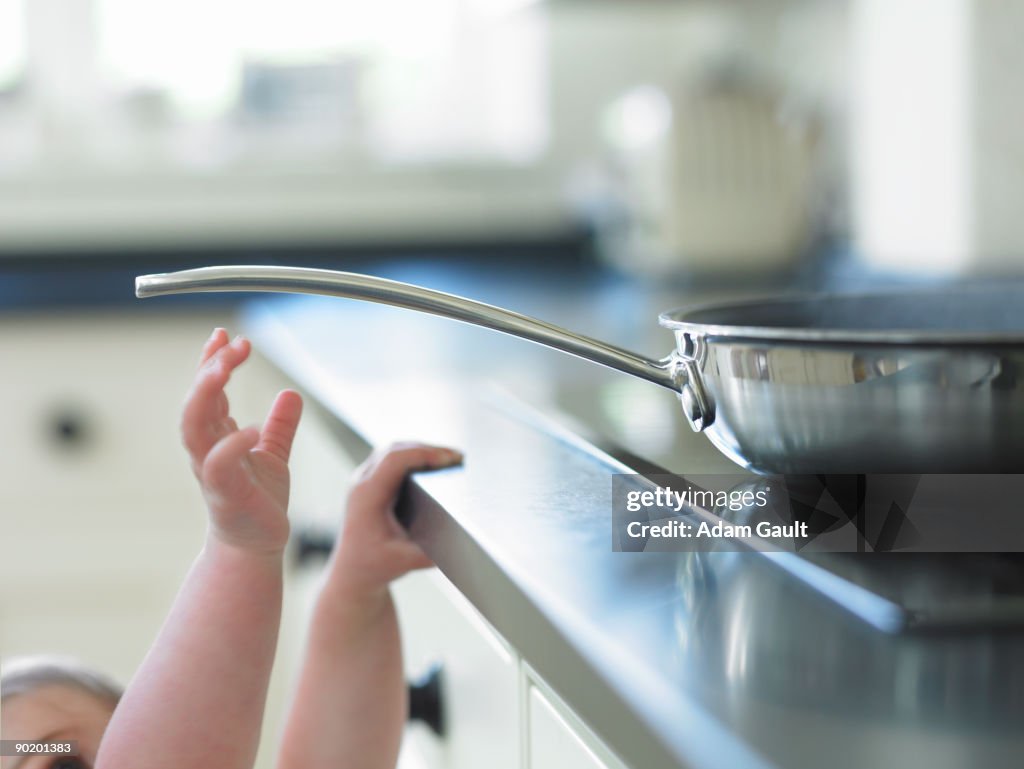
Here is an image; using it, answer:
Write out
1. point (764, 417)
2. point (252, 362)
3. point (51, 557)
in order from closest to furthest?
point (764, 417)
point (252, 362)
point (51, 557)

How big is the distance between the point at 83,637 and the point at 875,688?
1.60 meters

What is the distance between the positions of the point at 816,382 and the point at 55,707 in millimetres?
357

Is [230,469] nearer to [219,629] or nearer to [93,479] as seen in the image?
[219,629]

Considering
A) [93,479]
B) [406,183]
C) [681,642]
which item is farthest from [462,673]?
[406,183]

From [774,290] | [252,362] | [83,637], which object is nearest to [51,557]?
[83,637]

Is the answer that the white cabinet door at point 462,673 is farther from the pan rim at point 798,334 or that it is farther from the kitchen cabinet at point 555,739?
the pan rim at point 798,334

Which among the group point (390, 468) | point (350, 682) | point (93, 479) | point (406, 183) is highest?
point (406, 183)

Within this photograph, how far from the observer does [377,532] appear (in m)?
0.55

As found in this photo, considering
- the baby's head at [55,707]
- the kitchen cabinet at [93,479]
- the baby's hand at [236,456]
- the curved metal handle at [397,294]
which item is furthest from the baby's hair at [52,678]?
the kitchen cabinet at [93,479]

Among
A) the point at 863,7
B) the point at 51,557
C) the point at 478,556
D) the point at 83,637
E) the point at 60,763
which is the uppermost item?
the point at 863,7

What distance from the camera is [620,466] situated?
47cm

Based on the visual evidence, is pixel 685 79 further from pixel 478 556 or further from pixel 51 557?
pixel 478 556

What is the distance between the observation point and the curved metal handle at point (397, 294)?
1.35 feet

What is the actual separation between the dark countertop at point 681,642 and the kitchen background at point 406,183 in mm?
99
